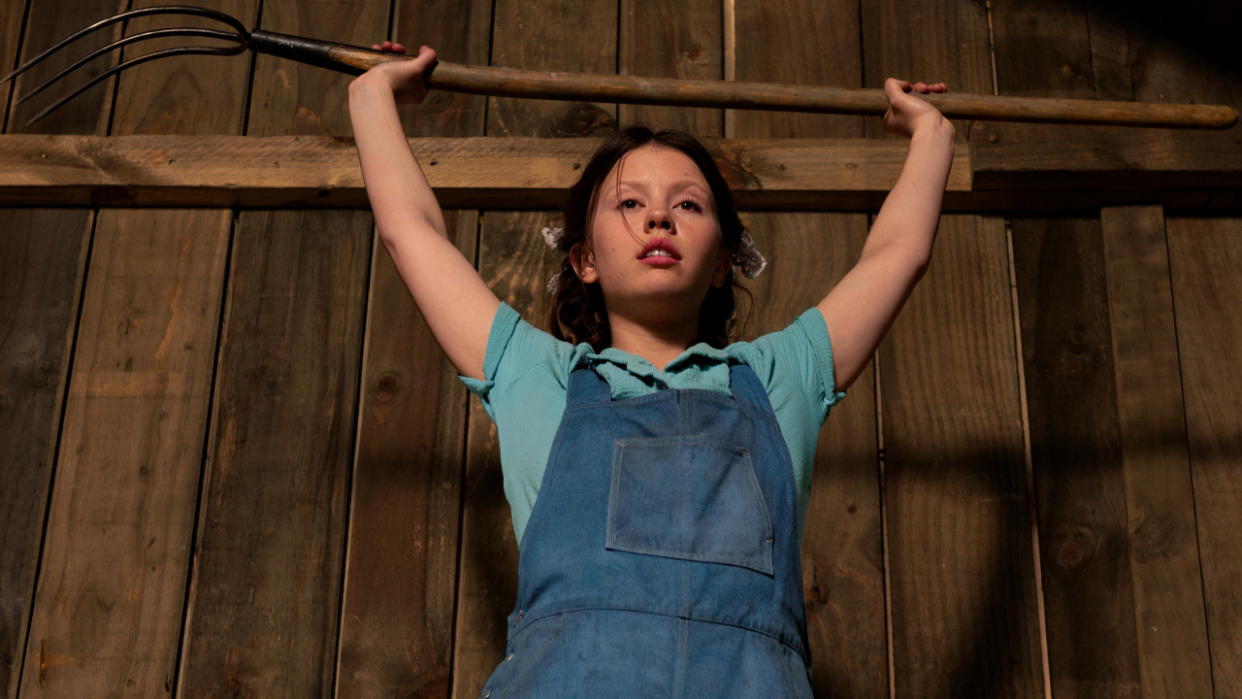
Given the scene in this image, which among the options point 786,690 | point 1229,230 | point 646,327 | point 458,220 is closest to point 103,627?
point 458,220

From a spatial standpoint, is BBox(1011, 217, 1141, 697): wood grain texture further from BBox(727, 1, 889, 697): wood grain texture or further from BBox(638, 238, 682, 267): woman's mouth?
BBox(638, 238, 682, 267): woman's mouth

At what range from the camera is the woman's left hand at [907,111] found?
185 cm

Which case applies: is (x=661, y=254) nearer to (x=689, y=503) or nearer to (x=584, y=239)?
(x=584, y=239)

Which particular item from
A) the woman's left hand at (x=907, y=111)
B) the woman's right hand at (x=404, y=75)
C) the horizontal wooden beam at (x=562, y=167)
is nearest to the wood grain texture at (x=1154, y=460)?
the horizontal wooden beam at (x=562, y=167)

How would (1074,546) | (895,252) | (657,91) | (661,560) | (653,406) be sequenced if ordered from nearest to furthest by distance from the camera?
(661,560) → (653,406) → (895,252) → (657,91) → (1074,546)

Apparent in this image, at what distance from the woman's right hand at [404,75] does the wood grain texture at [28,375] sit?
0.92m

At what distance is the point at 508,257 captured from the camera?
229cm

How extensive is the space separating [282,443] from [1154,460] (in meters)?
1.70

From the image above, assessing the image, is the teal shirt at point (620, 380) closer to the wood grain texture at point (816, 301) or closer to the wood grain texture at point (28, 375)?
the wood grain texture at point (816, 301)

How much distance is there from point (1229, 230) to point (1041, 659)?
→ 1000 millimetres

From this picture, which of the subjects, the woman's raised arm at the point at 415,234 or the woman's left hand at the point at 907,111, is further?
the woman's left hand at the point at 907,111

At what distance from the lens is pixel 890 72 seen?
2.46 metres

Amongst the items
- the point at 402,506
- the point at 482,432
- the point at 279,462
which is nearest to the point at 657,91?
the point at 482,432

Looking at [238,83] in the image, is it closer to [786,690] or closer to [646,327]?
[646,327]
